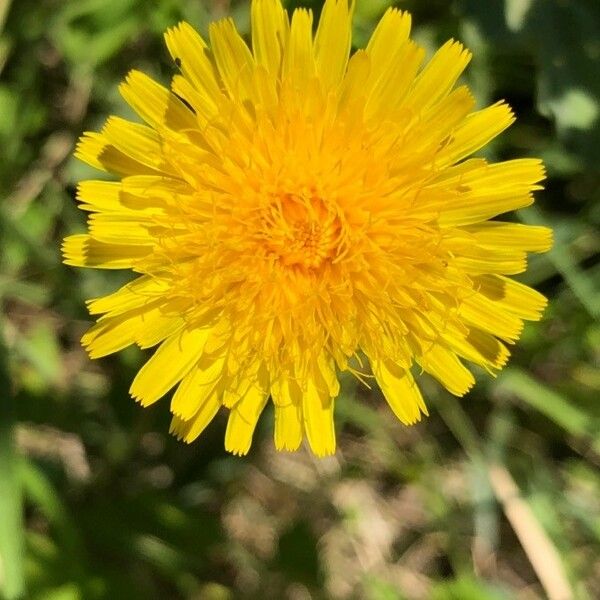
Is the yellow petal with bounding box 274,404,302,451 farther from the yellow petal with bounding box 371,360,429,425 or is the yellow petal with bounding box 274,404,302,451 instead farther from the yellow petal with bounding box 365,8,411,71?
the yellow petal with bounding box 365,8,411,71

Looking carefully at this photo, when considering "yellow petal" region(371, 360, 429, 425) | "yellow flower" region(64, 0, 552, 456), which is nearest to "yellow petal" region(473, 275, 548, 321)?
"yellow flower" region(64, 0, 552, 456)

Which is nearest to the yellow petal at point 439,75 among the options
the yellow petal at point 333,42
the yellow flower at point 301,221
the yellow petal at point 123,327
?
the yellow flower at point 301,221

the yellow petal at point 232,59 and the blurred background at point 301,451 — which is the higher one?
the yellow petal at point 232,59

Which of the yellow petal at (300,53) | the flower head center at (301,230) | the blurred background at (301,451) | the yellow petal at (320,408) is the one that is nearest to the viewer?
the yellow petal at (300,53)

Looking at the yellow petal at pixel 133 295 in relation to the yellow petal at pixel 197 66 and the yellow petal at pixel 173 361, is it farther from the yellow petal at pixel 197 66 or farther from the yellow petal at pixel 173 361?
the yellow petal at pixel 197 66

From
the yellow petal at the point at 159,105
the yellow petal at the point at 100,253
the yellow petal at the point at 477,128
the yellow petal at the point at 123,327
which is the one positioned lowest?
the yellow petal at the point at 123,327

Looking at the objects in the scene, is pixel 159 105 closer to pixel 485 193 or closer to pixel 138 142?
pixel 138 142
